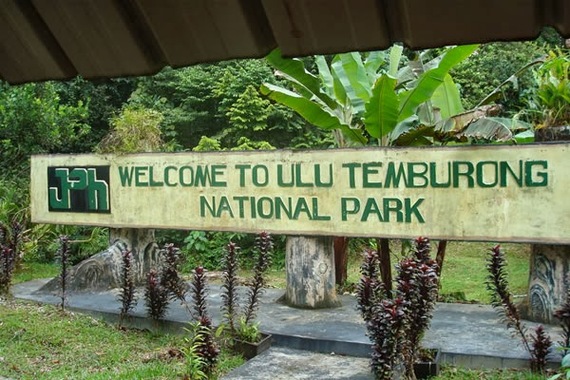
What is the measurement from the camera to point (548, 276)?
20.2 feet

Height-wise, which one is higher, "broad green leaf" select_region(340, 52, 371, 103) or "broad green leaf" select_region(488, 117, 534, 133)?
"broad green leaf" select_region(340, 52, 371, 103)

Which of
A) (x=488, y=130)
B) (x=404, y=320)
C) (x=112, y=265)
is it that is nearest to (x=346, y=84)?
(x=488, y=130)

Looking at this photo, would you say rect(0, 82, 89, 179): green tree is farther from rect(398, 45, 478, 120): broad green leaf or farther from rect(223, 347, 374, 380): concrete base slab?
rect(223, 347, 374, 380): concrete base slab

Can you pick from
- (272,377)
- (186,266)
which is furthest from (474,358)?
(186,266)

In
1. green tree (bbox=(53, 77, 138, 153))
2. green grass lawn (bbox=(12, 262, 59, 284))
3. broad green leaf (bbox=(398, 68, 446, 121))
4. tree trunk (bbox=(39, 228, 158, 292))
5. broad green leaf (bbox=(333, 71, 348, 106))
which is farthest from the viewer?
green tree (bbox=(53, 77, 138, 153))

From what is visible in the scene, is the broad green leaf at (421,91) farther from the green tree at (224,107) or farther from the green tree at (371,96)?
the green tree at (224,107)

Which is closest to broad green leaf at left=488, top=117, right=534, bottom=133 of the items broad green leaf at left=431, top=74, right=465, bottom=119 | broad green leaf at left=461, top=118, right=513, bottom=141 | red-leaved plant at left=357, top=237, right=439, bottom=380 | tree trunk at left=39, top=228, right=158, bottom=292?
broad green leaf at left=461, top=118, right=513, bottom=141

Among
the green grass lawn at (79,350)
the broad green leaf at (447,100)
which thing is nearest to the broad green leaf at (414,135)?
the broad green leaf at (447,100)

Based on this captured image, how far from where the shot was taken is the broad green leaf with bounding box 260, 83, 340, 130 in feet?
23.0

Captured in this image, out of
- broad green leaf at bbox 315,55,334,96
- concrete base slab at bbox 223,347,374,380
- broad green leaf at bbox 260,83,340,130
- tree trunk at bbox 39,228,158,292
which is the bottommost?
concrete base slab at bbox 223,347,374,380

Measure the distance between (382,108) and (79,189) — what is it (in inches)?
154

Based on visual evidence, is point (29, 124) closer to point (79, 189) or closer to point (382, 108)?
point (79, 189)

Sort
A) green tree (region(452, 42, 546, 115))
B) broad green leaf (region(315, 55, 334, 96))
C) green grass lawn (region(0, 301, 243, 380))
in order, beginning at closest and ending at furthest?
green grass lawn (region(0, 301, 243, 380)) < broad green leaf (region(315, 55, 334, 96)) < green tree (region(452, 42, 546, 115))

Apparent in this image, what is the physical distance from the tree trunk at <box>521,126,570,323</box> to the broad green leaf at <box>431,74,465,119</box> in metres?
1.37
